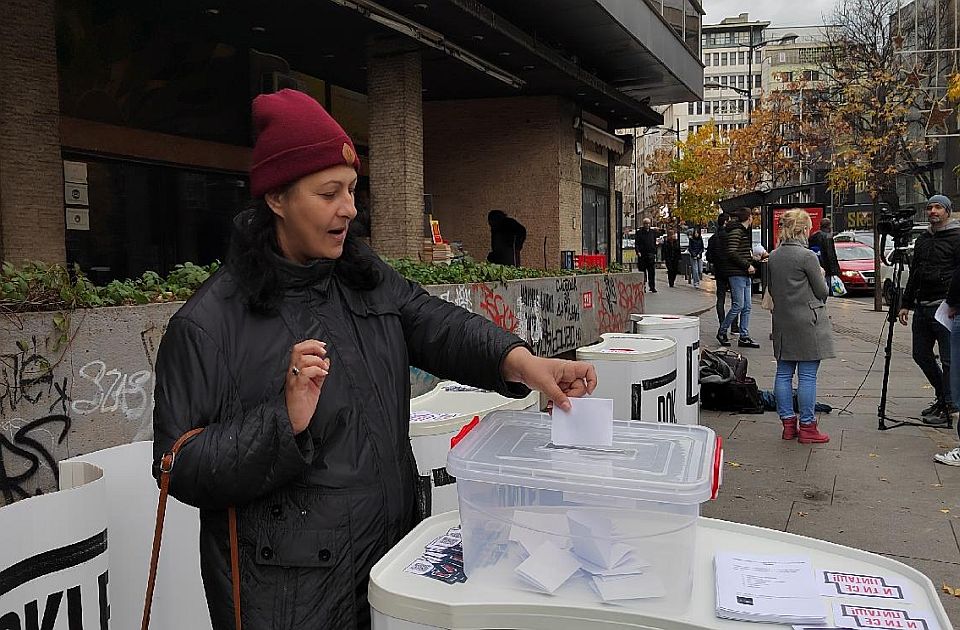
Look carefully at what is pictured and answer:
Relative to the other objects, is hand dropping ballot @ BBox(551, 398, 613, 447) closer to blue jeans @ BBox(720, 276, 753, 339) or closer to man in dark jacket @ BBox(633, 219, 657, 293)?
blue jeans @ BBox(720, 276, 753, 339)

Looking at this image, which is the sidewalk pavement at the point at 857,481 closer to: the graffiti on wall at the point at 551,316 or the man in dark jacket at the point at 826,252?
the graffiti on wall at the point at 551,316

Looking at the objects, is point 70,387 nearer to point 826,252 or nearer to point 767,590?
point 767,590

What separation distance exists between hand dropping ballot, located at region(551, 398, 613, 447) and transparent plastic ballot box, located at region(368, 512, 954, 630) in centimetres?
34

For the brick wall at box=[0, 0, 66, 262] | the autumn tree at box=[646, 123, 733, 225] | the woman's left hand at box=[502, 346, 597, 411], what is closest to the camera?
the woman's left hand at box=[502, 346, 597, 411]

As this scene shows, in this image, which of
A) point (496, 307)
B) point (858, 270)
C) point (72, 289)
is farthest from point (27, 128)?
point (858, 270)

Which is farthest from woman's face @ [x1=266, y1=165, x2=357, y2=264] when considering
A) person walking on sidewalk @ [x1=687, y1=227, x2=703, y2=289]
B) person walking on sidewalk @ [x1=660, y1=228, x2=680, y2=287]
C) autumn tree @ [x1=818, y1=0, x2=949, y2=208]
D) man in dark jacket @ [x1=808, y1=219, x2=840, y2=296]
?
person walking on sidewalk @ [x1=687, y1=227, x2=703, y2=289]

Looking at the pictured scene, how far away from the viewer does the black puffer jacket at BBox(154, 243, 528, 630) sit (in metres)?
1.75

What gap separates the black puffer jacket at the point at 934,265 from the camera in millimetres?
7211

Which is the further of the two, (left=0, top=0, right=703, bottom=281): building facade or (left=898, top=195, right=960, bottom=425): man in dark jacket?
(left=0, top=0, right=703, bottom=281): building facade

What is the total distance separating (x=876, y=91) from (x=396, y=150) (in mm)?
14231

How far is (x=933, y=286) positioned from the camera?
736 centimetres

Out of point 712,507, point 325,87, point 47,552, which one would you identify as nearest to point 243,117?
point 325,87

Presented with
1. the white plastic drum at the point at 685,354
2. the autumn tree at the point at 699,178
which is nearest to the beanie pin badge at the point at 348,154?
the white plastic drum at the point at 685,354

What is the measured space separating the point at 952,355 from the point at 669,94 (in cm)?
1556
